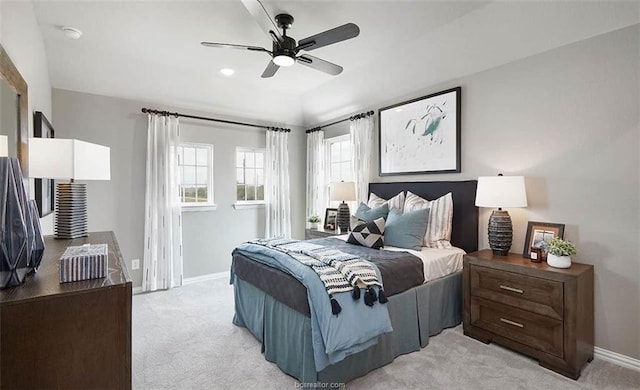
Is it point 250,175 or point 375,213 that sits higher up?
point 250,175

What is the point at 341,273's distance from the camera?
210 cm

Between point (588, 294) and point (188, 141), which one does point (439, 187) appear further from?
point (188, 141)

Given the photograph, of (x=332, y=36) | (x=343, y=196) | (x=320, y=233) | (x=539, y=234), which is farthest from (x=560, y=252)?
(x=320, y=233)

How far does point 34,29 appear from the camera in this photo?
265 centimetres

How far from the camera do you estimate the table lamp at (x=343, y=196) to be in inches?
169

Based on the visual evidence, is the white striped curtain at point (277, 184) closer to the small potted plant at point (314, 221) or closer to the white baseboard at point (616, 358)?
the small potted plant at point (314, 221)

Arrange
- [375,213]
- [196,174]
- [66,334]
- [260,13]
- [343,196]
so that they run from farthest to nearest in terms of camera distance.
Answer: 1. [196,174]
2. [343,196]
3. [375,213]
4. [260,13]
5. [66,334]

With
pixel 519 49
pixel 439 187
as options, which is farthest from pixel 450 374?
pixel 519 49

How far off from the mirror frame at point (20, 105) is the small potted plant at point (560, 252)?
3.64 m

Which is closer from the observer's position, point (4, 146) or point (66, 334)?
point (66, 334)

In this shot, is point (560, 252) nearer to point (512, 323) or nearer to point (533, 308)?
point (533, 308)

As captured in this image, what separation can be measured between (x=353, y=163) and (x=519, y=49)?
2.37 m

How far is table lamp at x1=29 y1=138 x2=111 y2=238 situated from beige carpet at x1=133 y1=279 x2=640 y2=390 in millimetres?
1155

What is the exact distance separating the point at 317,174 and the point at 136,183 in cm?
270
